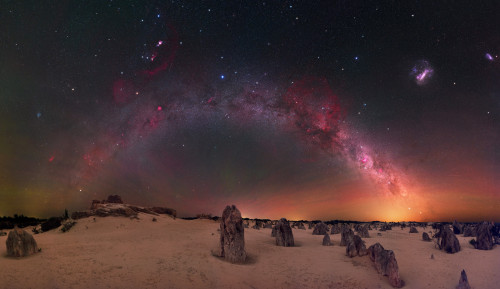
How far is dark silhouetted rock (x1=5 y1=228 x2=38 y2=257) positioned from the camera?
1495 cm

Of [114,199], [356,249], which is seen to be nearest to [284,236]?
[356,249]

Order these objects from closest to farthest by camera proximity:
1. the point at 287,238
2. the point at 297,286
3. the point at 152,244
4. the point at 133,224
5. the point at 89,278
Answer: the point at 89,278
the point at 297,286
the point at 152,244
the point at 287,238
the point at 133,224

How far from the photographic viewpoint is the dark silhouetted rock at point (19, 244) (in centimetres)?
1495

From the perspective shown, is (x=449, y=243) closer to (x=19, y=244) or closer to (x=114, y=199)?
(x=19, y=244)

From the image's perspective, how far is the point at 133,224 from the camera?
27.2 m

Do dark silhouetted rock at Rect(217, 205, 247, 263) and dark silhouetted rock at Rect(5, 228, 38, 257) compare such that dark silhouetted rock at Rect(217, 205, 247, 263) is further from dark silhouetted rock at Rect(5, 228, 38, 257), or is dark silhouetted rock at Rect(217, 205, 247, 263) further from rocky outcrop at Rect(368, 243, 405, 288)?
dark silhouetted rock at Rect(5, 228, 38, 257)

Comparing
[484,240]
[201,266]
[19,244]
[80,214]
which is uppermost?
[80,214]

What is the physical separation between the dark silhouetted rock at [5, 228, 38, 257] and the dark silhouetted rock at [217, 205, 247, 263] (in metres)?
11.2

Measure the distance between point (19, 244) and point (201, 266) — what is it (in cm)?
1032

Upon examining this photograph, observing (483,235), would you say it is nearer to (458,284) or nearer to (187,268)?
(458,284)

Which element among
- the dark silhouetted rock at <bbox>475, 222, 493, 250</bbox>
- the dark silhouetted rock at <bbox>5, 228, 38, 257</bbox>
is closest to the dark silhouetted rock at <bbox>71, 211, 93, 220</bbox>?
the dark silhouetted rock at <bbox>5, 228, 38, 257</bbox>

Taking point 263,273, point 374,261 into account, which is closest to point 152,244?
point 263,273

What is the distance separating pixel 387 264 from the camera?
1655cm

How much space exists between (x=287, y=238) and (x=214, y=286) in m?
10.4
